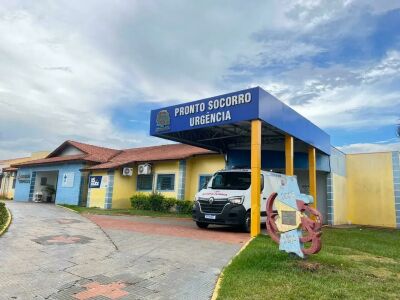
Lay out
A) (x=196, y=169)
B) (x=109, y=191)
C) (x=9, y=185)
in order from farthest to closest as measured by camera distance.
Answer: (x=9, y=185) → (x=109, y=191) → (x=196, y=169)

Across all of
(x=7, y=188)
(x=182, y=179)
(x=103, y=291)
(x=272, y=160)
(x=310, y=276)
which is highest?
(x=272, y=160)

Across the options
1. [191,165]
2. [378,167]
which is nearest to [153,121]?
[191,165]

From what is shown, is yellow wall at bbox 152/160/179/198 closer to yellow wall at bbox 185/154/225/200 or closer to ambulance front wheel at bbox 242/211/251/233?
yellow wall at bbox 185/154/225/200

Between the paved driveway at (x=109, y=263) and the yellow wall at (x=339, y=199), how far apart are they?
360 inches

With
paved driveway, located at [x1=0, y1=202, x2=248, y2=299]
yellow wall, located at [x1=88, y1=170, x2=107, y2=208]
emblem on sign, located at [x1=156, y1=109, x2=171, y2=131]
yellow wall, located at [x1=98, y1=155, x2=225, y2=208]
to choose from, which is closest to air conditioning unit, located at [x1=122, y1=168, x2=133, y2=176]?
yellow wall, located at [x1=98, y1=155, x2=225, y2=208]

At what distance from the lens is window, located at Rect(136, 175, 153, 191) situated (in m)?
23.0

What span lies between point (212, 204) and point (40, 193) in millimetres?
22463

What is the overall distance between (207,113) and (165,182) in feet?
34.8

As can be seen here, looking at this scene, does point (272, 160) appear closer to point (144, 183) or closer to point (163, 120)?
point (163, 120)

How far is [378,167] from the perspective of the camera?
59.7ft

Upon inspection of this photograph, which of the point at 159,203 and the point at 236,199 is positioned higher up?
the point at 236,199

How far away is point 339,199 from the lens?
722 inches

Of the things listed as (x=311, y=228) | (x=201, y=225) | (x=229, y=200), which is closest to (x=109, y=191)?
(x=201, y=225)

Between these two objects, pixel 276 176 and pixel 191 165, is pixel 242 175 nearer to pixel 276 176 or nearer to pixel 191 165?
pixel 276 176
